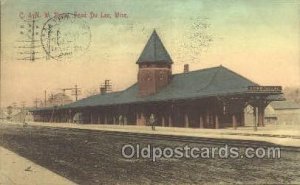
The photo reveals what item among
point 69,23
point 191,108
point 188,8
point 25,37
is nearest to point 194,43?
point 188,8

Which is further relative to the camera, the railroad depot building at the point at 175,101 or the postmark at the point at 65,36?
the railroad depot building at the point at 175,101

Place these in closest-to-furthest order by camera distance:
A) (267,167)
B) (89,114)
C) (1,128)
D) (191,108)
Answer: (267,167) → (1,128) → (191,108) → (89,114)

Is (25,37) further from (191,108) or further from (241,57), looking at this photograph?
(191,108)

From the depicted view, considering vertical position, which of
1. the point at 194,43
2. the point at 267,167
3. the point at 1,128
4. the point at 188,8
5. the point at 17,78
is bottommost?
the point at 267,167
